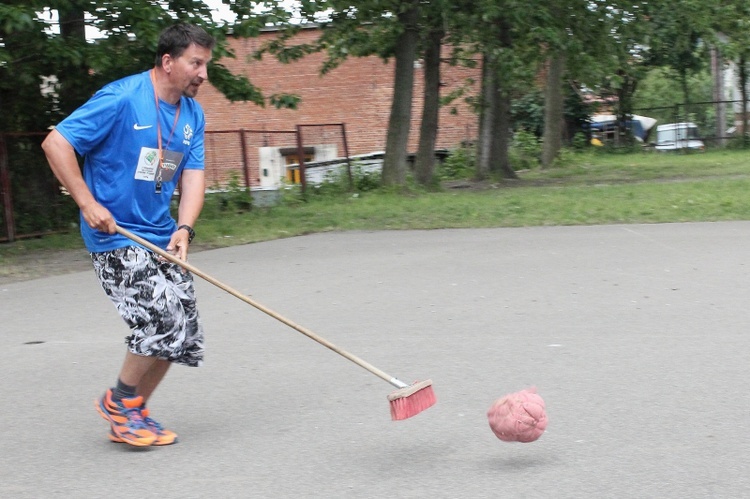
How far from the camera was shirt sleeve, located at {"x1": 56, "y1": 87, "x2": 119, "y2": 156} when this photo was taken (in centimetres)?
418

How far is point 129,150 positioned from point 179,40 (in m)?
0.50

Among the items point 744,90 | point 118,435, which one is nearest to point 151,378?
point 118,435

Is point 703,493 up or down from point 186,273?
down

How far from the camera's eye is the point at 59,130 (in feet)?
13.7

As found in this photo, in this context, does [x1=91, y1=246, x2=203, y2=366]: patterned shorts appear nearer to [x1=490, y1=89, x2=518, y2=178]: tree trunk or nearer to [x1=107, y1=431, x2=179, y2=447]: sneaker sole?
[x1=107, y1=431, x2=179, y2=447]: sneaker sole

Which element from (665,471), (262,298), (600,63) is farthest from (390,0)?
(665,471)

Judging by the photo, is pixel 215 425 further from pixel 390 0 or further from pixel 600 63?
pixel 600 63

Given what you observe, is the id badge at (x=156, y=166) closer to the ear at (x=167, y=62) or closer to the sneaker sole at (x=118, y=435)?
the ear at (x=167, y=62)

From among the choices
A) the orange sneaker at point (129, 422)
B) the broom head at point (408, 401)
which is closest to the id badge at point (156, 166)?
the orange sneaker at point (129, 422)

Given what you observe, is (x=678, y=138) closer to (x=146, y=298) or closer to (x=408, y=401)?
(x=408, y=401)

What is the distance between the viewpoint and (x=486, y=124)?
22.3 metres

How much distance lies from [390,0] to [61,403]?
12.9 m

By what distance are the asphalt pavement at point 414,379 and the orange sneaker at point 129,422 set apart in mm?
61

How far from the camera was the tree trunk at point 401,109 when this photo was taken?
18.3 m
